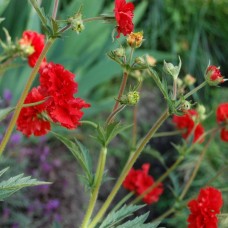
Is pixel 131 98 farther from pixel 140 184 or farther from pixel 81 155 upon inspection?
pixel 140 184

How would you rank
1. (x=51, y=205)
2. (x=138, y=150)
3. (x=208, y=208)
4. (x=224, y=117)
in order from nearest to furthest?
(x=138, y=150)
(x=208, y=208)
(x=224, y=117)
(x=51, y=205)

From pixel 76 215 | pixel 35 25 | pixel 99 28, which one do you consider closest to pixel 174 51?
pixel 99 28

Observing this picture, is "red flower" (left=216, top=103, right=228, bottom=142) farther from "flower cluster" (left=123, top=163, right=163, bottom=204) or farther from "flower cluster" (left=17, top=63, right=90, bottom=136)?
"flower cluster" (left=17, top=63, right=90, bottom=136)

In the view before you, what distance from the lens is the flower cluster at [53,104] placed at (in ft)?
2.81

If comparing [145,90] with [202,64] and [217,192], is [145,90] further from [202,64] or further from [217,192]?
[217,192]

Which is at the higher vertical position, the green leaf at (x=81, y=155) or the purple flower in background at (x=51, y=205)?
the green leaf at (x=81, y=155)

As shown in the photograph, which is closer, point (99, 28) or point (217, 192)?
point (217, 192)

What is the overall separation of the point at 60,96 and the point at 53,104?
17 mm

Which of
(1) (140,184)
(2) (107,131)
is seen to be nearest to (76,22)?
(2) (107,131)

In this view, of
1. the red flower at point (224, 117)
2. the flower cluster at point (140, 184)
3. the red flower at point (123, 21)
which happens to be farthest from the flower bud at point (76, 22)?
the flower cluster at point (140, 184)

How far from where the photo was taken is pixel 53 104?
0.86 m

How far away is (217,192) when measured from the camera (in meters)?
1.03

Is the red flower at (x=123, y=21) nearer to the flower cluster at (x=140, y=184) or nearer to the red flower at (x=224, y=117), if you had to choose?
the red flower at (x=224, y=117)

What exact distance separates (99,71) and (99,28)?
269mm
